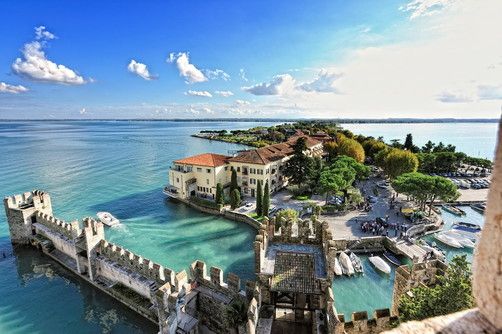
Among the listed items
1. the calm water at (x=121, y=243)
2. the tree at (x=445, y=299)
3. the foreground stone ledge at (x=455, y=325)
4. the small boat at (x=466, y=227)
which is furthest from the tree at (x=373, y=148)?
the foreground stone ledge at (x=455, y=325)

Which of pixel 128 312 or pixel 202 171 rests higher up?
pixel 202 171

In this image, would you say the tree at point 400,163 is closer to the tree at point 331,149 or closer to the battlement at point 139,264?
the tree at point 331,149

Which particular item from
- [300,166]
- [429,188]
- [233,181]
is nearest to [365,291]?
[429,188]

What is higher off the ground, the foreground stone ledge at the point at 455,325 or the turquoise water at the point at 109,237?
the foreground stone ledge at the point at 455,325

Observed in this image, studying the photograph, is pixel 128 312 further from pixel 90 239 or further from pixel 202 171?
pixel 202 171

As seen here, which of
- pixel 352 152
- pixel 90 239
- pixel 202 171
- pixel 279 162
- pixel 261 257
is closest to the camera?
pixel 261 257

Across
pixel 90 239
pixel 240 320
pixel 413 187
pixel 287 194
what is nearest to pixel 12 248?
pixel 90 239
